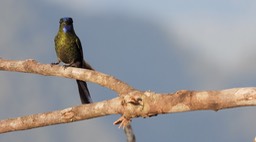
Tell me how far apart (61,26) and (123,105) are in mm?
3782

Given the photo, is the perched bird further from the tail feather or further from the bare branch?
the bare branch

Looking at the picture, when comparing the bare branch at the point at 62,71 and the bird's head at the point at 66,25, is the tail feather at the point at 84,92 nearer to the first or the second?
the bare branch at the point at 62,71

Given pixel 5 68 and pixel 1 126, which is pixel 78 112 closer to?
pixel 1 126

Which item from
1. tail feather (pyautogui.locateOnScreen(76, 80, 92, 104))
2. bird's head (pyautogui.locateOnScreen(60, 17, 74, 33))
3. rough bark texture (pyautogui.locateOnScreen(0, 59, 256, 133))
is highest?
bird's head (pyautogui.locateOnScreen(60, 17, 74, 33))

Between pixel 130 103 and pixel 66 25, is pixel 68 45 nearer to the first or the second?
pixel 66 25

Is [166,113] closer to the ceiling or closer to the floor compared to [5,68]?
closer to the floor

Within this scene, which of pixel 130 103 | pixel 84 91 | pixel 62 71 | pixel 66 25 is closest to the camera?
pixel 130 103

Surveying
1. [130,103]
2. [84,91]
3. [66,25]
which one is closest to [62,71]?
[84,91]

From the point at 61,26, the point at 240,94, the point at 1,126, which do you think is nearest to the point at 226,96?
the point at 240,94

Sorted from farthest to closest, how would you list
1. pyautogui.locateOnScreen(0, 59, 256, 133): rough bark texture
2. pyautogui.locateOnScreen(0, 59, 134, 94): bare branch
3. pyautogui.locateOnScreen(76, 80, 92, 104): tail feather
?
pyautogui.locateOnScreen(76, 80, 92, 104): tail feather, pyautogui.locateOnScreen(0, 59, 134, 94): bare branch, pyautogui.locateOnScreen(0, 59, 256, 133): rough bark texture

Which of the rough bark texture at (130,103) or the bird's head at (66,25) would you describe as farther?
the bird's head at (66,25)

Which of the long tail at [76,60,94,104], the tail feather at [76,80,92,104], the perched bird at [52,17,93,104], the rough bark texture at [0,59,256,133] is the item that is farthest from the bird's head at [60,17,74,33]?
the rough bark texture at [0,59,256,133]

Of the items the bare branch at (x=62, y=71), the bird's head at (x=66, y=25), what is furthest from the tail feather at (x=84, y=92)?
the bird's head at (x=66, y=25)

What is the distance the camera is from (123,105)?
6.30 metres
